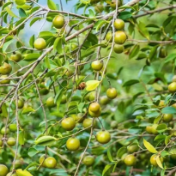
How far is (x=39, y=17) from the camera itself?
1242mm

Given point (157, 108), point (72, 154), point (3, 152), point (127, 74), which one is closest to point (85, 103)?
point (157, 108)

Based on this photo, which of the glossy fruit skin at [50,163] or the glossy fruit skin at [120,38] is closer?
the glossy fruit skin at [120,38]

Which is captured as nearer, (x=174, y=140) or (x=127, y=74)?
(x=174, y=140)

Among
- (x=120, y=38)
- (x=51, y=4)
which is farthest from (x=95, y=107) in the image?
(x=51, y=4)

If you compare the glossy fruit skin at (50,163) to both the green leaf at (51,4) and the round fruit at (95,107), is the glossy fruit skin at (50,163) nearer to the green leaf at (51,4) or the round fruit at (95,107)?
the round fruit at (95,107)

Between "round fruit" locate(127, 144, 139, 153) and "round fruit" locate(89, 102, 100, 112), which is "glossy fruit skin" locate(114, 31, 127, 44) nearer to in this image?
"round fruit" locate(89, 102, 100, 112)

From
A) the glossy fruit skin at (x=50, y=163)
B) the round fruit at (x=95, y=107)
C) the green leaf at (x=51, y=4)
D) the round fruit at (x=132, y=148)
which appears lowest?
the round fruit at (x=132, y=148)

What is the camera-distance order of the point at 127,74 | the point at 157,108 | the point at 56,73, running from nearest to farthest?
the point at 56,73
the point at 157,108
the point at 127,74

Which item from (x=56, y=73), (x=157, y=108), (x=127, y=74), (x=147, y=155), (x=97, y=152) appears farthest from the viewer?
(x=127, y=74)

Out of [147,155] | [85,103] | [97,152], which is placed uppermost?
[85,103]

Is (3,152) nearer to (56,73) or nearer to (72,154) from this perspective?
(72,154)

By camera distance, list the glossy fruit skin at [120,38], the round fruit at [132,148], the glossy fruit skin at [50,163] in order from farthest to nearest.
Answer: the round fruit at [132,148] < the glossy fruit skin at [50,163] < the glossy fruit skin at [120,38]

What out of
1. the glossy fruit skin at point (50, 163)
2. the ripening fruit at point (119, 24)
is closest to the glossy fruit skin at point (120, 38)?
the ripening fruit at point (119, 24)

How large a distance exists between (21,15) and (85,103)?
347 millimetres
